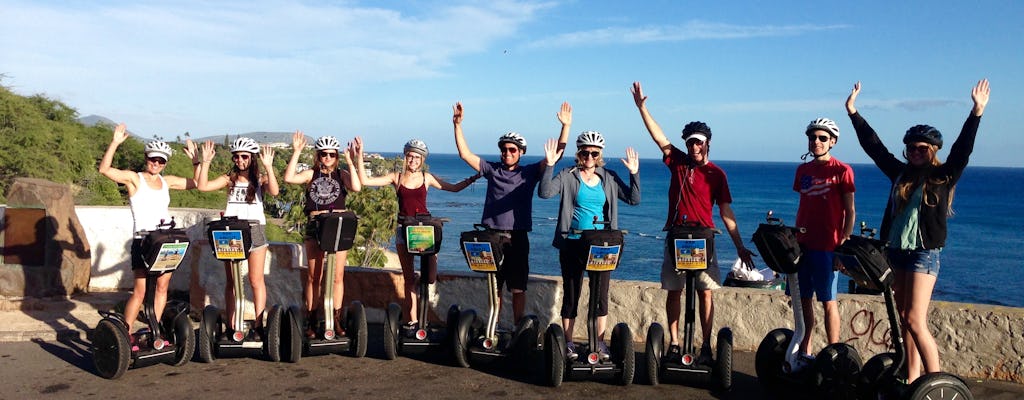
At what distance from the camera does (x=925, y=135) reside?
5812mm

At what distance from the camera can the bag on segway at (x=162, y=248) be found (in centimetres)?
709

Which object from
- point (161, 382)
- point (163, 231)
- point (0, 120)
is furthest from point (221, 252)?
point (0, 120)

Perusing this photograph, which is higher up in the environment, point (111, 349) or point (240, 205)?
point (240, 205)

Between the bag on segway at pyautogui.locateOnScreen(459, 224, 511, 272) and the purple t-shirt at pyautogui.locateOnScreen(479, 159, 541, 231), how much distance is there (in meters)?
0.16

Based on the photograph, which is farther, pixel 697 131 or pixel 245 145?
pixel 245 145

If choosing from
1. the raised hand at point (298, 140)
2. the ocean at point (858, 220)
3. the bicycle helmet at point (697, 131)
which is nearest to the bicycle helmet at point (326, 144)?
the raised hand at point (298, 140)

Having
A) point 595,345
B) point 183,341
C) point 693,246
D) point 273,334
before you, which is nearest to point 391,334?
point 273,334

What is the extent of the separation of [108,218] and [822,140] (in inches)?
321

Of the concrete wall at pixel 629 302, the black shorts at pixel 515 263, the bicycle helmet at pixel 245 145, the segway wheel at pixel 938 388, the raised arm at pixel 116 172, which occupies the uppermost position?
the bicycle helmet at pixel 245 145

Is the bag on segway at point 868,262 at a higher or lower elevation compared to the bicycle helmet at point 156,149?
lower

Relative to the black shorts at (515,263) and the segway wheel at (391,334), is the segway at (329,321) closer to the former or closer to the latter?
the segway wheel at (391,334)

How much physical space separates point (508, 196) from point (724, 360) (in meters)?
2.16

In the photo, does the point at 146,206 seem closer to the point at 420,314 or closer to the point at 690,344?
the point at 420,314

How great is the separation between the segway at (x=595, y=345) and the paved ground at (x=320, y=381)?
124 millimetres
